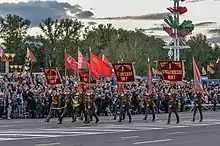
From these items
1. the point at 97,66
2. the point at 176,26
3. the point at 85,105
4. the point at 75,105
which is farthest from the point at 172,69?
the point at 176,26

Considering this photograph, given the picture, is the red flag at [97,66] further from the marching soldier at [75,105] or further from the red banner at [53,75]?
the marching soldier at [75,105]

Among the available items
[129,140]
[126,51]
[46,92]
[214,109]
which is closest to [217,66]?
[126,51]

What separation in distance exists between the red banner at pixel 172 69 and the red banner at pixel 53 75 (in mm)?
5843

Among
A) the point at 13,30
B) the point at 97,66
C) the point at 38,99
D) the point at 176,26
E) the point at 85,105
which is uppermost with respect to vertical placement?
the point at 13,30

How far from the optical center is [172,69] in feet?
96.1

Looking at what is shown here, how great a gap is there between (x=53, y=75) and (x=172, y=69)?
6.72m

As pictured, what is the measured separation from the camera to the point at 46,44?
97.1 m

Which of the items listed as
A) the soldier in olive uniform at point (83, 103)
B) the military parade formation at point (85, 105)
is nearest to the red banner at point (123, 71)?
the military parade formation at point (85, 105)

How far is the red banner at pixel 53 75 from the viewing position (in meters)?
31.0

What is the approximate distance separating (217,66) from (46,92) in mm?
90756

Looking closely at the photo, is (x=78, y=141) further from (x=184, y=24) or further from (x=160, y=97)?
(x=184, y=24)

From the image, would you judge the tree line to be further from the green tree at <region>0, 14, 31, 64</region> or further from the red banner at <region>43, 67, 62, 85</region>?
the red banner at <region>43, 67, 62, 85</region>

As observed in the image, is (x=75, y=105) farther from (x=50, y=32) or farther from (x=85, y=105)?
(x=50, y=32)

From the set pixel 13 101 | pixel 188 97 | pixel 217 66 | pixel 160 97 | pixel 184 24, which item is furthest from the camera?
pixel 217 66
